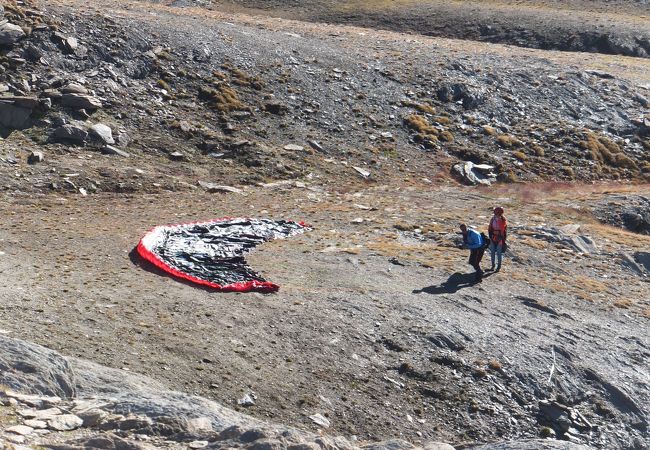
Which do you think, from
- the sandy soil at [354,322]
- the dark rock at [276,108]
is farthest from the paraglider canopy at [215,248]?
the dark rock at [276,108]

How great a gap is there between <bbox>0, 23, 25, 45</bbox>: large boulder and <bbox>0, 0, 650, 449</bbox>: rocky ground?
134 mm

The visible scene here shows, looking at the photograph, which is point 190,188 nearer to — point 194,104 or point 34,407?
point 194,104

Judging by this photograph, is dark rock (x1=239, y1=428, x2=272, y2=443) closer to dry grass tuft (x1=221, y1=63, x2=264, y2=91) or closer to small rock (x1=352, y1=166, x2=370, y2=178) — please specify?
small rock (x1=352, y1=166, x2=370, y2=178)

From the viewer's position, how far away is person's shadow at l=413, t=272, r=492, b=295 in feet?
77.4

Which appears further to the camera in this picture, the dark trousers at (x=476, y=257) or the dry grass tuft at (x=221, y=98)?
the dry grass tuft at (x=221, y=98)

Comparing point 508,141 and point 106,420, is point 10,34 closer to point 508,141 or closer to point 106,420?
point 508,141

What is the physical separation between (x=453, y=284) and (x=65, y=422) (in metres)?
15.0

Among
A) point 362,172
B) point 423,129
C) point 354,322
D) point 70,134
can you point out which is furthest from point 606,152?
point 354,322

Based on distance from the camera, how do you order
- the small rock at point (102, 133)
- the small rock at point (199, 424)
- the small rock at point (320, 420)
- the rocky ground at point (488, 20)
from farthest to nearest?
the rocky ground at point (488, 20), the small rock at point (102, 133), the small rock at point (320, 420), the small rock at point (199, 424)

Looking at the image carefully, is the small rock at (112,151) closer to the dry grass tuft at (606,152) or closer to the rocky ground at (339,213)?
the rocky ground at (339,213)

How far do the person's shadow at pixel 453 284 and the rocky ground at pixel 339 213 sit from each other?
0.08m

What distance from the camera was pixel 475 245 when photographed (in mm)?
24375

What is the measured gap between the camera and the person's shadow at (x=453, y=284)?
23594mm

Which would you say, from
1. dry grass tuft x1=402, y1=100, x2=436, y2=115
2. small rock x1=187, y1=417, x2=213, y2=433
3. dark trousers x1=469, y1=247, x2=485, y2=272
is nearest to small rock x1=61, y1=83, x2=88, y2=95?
dry grass tuft x1=402, y1=100, x2=436, y2=115
